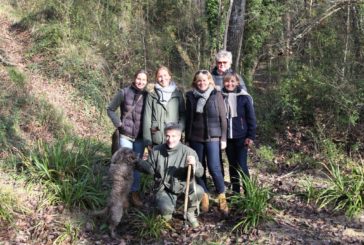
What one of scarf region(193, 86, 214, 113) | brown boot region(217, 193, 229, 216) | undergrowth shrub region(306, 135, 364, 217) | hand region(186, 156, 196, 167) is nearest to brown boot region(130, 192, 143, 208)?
brown boot region(217, 193, 229, 216)

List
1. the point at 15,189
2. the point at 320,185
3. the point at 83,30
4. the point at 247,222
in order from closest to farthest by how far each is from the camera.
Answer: the point at 247,222 < the point at 15,189 < the point at 320,185 < the point at 83,30

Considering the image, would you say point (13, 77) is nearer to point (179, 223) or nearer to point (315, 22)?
point (179, 223)

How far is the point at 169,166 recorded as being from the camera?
18.5 feet

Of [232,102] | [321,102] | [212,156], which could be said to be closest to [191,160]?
[212,156]

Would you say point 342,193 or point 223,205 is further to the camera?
point 342,193

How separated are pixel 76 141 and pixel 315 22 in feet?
23.0

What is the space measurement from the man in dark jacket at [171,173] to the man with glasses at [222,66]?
102 centimetres

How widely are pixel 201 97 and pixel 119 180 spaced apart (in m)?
1.59

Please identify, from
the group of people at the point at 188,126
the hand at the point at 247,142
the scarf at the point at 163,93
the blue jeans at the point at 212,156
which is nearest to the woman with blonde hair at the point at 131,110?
the group of people at the point at 188,126

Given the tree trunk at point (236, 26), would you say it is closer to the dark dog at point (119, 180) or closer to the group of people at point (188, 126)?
the group of people at point (188, 126)

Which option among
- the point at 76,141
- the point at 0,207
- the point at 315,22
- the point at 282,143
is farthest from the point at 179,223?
the point at 315,22

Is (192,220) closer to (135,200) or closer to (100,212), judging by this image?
(135,200)

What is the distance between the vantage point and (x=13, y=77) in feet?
34.8

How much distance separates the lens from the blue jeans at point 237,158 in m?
6.04
